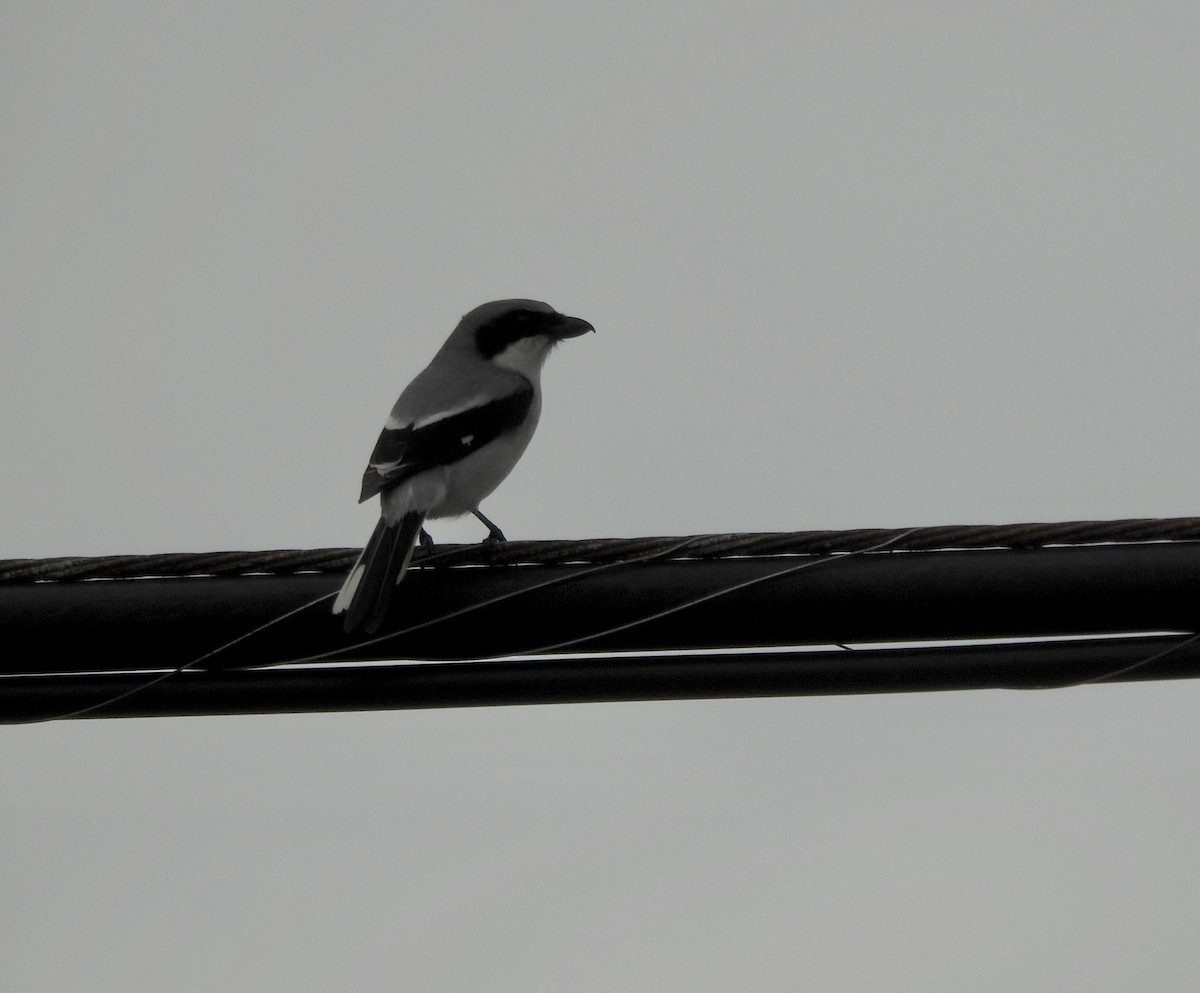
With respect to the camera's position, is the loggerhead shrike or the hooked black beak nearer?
the loggerhead shrike

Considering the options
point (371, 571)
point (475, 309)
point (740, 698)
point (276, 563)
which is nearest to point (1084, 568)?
point (740, 698)

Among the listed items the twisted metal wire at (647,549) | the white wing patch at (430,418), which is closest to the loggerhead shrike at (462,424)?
the white wing patch at (430,418)

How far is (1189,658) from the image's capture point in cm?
342

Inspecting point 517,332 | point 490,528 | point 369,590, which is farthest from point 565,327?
point 369,590

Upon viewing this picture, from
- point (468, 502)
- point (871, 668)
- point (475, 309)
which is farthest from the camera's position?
point (475, 309)

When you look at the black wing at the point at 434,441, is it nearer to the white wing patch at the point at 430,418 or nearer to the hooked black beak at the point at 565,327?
the white wing patch at the point at 430,418

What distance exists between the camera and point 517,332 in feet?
23.2

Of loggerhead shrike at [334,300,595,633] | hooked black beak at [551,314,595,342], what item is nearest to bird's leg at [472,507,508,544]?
loggerhead shrike at [334,300,595,633]

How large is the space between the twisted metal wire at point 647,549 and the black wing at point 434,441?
1.58 m

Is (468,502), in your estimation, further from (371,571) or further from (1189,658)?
(1189,658)

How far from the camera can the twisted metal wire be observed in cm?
349

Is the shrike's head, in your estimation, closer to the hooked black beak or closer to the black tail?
the hooked black beak

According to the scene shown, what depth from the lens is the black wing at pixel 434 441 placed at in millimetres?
5188

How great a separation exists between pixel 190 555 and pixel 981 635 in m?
2.01
